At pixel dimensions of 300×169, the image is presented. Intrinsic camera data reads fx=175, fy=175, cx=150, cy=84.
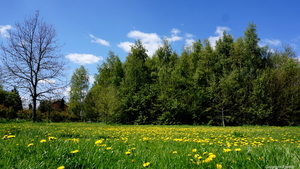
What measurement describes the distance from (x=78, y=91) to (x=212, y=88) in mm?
29203

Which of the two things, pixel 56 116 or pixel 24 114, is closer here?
pixel 24 114

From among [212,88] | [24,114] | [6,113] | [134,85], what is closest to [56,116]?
[24,114]

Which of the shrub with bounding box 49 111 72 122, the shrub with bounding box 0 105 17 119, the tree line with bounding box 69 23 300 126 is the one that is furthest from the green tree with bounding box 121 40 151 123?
the shrub with bounding box 0 105 17 119

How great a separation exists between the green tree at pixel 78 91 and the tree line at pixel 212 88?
454 inches

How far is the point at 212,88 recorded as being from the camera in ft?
84.6

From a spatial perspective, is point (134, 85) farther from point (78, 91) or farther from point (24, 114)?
point (78, 91)

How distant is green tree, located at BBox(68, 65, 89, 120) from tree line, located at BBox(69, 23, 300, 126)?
11524mm

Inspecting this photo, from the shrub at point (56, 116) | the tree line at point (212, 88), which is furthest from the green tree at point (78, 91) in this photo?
the tree line at point (212, 88)

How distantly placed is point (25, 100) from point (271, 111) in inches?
1186

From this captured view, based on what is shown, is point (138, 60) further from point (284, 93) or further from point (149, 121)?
point (284, 93)

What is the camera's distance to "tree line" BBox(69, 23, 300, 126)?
969 inches

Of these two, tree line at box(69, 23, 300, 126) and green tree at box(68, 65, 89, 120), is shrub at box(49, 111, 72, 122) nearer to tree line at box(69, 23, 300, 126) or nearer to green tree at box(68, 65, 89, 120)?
tree line at box(69, 23, 300, 126)

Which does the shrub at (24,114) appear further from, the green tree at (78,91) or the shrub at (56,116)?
the green tree at (78,91)

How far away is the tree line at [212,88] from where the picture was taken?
80.7ft
